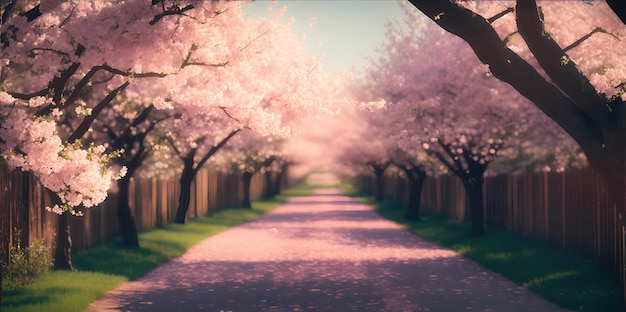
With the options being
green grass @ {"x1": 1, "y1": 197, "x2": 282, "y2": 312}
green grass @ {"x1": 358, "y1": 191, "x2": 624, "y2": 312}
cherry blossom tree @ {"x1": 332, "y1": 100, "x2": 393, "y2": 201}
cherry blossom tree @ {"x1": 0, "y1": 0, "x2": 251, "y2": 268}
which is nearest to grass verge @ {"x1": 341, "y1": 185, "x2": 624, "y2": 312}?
green grass @ {"x1": 358, "y1": 191, "x2": 624, "y2": 312}

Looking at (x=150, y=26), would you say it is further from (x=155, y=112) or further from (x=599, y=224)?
(x=155, y=112)

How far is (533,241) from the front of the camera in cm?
2180

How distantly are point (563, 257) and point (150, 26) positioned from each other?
11.1 metres

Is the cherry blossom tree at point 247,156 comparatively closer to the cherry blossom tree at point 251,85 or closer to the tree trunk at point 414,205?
the tree trunk at point 414,205

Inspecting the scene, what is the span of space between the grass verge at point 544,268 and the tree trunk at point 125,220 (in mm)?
9224

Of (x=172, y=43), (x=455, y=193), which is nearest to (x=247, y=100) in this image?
(x=172, y=43)

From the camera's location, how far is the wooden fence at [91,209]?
13.5m

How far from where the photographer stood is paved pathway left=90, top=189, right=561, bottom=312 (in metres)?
11.6

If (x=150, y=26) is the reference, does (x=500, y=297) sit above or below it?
below

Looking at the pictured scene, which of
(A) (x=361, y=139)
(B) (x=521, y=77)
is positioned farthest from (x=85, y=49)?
(A) (x=361, y=139)

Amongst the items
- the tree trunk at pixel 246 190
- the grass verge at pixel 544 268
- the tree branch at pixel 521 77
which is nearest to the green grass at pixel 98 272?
the tree branch at pixel 521 77

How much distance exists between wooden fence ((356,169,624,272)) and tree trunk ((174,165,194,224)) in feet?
39.9

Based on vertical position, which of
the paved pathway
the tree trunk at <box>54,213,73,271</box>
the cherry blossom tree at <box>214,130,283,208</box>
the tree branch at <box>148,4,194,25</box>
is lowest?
the paved pathway

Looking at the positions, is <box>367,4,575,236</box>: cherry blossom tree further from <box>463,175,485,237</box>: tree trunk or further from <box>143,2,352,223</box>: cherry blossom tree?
<box>143,2,352,223</box>: cherry blossom tree
